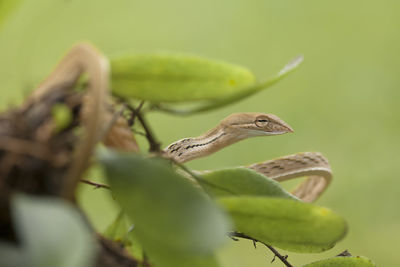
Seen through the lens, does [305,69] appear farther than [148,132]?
Yes

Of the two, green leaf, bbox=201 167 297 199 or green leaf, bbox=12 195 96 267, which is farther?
green leaf, bbox=201 167 297 199

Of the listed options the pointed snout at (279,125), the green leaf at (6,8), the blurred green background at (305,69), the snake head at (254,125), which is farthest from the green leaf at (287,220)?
the blurred green background at (305,69)

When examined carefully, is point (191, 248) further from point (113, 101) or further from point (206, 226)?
point (113, 101)

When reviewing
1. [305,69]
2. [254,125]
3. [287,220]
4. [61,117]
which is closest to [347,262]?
[287,220]

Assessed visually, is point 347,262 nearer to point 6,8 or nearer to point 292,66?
point 292,66

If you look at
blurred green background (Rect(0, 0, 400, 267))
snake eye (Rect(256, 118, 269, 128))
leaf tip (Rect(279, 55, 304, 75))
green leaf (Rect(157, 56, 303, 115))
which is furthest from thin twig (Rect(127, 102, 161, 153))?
blurred green background (Rect(0, 0, 400, 267))

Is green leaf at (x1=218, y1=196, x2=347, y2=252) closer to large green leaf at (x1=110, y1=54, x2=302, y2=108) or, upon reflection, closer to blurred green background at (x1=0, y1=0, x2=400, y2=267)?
large green leaf at (x1=110, y1=54, x2=302, y2=108)
